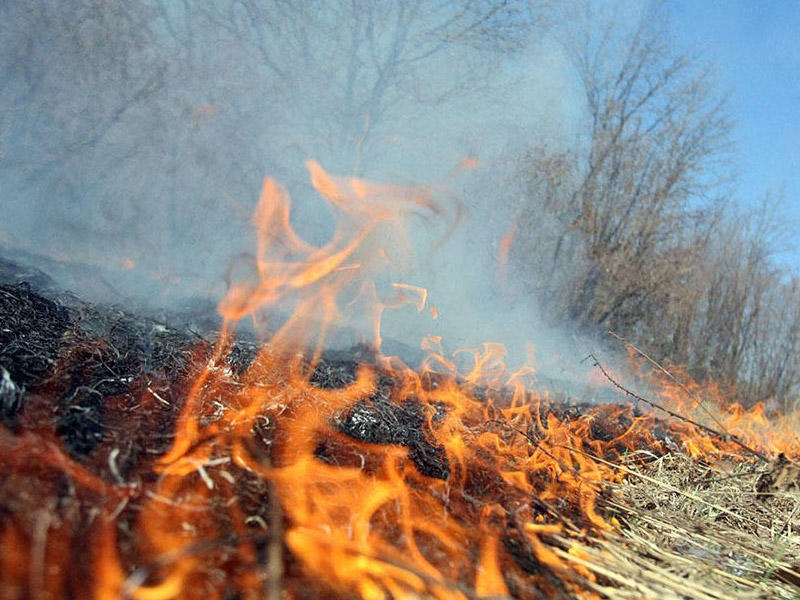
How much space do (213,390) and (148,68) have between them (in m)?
7.10

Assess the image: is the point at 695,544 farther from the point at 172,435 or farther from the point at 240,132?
the point at 240,132

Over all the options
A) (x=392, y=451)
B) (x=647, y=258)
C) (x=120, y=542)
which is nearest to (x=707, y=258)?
(x=647, y=258)

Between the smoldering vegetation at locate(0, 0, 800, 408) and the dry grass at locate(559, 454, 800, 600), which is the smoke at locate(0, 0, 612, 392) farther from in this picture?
the dry grass at locate(559, 454, 800, 600)

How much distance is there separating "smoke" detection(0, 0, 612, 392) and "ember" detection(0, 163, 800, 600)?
2738mm

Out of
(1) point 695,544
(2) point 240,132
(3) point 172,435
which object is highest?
(2) point 240,132

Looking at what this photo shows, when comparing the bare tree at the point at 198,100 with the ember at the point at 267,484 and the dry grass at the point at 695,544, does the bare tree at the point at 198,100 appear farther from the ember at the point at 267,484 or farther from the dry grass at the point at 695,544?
the dry grass at the point at 695,544

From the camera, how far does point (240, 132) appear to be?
8.21 meters

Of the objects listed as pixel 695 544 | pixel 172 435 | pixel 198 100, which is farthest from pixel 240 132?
pixel 695 544


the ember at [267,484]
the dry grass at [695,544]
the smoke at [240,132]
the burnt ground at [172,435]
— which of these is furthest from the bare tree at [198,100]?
the dry grass at [695,544]

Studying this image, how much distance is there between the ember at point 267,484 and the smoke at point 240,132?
274 centimetres

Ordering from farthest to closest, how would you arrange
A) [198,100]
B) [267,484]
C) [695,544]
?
[198,100], [695,544], [267,484]

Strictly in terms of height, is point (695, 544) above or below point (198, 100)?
below

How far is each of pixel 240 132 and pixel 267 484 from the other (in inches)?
302

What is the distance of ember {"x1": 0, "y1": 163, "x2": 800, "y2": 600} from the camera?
1.20 metres
